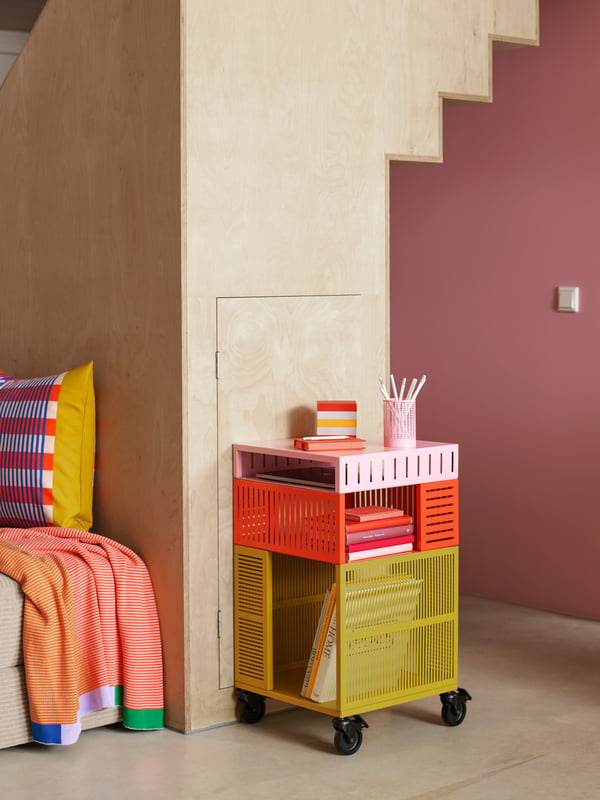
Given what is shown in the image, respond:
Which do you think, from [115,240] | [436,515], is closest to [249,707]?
[436,515]

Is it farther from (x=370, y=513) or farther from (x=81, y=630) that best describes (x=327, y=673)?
(x=81, y=630)

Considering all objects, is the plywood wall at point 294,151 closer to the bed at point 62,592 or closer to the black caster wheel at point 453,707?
the bed at point 62,592

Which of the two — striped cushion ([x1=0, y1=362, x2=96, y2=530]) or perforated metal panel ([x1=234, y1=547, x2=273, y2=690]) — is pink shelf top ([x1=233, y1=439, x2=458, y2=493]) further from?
striped cushion ([x1=0, y1=362, x2=96, y2=530])

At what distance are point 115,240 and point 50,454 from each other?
0.58 meters

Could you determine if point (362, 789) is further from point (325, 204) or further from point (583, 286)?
point (583, 286)

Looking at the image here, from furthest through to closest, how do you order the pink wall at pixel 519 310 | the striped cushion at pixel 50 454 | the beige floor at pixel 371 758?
the pink wall at pixel 519 310
the striped cushion at pixel 50 454
the beige floor at pixel 371 758

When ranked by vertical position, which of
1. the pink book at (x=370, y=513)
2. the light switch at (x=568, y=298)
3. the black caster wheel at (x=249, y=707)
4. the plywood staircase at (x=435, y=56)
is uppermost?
the plywood staircase at (x=435, y=56)

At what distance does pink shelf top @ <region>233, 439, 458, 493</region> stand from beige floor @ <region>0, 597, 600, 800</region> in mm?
626

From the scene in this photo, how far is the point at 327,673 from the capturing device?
2695 millimetres

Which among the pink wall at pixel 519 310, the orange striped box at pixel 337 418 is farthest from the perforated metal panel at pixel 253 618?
the pink wall at pixel 519 310

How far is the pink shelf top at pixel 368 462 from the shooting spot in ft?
8.64

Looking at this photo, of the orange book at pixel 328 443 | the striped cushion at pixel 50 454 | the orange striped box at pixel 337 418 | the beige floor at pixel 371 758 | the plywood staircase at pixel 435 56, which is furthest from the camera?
the plywood staircase at pixel 435 56

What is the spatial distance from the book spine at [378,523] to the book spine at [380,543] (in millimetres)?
33

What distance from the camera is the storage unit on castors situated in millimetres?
2654
